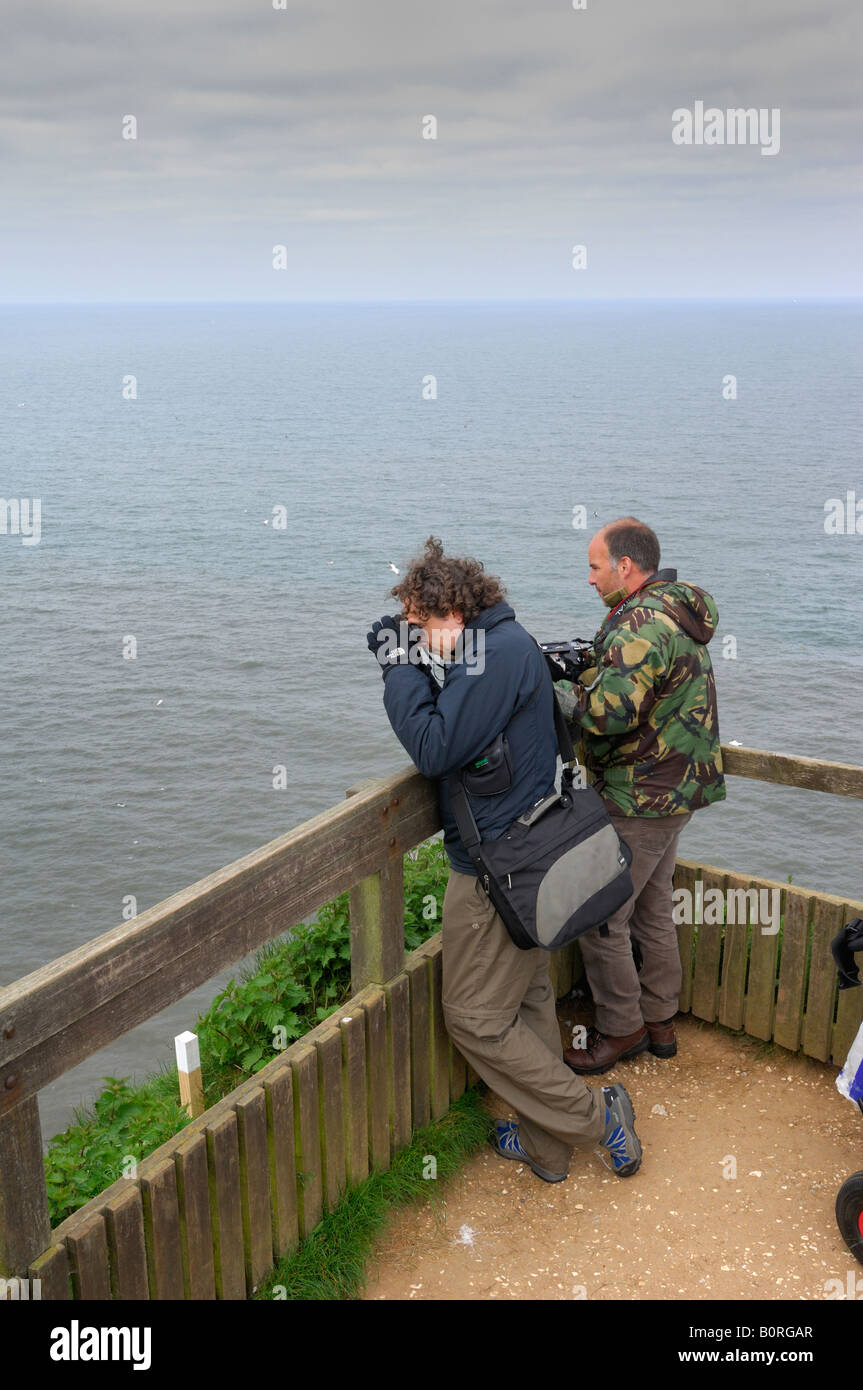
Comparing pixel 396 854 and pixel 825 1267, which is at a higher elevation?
pixel 396 854

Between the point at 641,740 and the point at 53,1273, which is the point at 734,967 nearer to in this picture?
the point at 641,740

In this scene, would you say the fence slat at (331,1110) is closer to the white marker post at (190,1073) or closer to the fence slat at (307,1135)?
the fence slat at (307,1135)

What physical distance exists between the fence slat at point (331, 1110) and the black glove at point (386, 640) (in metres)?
1.15

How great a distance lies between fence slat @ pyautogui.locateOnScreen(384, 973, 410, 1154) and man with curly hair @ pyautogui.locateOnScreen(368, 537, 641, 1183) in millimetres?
143

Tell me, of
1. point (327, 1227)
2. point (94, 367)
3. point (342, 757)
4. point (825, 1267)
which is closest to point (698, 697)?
point (825, 1267)

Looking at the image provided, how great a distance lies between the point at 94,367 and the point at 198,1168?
485 ft

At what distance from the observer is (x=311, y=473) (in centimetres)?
6425

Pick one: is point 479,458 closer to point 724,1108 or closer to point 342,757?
point 342,757

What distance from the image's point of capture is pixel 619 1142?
4.44m

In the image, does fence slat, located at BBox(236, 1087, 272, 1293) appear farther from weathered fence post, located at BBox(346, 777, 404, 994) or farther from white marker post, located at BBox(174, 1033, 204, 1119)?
white marker post, located at BBox(174, 1033, 204, 1119)

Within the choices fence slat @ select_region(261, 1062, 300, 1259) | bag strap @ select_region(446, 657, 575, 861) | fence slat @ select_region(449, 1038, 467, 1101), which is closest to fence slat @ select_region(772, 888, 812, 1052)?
fence slat @ select_region(449, 1038, 467, 1101)

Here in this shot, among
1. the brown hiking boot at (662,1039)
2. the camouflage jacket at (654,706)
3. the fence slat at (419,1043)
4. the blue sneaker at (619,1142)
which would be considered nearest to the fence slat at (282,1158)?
the fence slat at (419,1043)

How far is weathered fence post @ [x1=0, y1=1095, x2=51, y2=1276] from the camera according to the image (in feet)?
9.45

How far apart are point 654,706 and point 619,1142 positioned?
152cm
